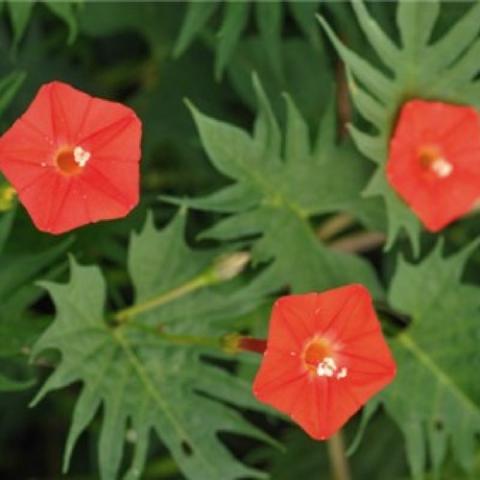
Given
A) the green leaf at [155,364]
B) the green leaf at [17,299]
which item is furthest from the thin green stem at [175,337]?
the green leaf at [17,299]

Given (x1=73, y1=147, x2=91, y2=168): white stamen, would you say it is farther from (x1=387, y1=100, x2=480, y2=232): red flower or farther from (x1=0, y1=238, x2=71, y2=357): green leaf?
(x1=387, y1=100, x2=480, y2=232): red flower

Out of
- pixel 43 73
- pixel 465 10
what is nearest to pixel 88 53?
pixel 43 73

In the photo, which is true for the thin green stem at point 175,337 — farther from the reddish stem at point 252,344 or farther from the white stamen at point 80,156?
the white stamen at point 80,156

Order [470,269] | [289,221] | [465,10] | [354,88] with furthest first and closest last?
[470,269] < [465,10] < [289,221] < [354,88]

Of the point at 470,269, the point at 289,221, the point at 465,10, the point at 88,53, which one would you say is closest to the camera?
the point at 289,221

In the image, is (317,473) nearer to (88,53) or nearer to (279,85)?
(279,85)
